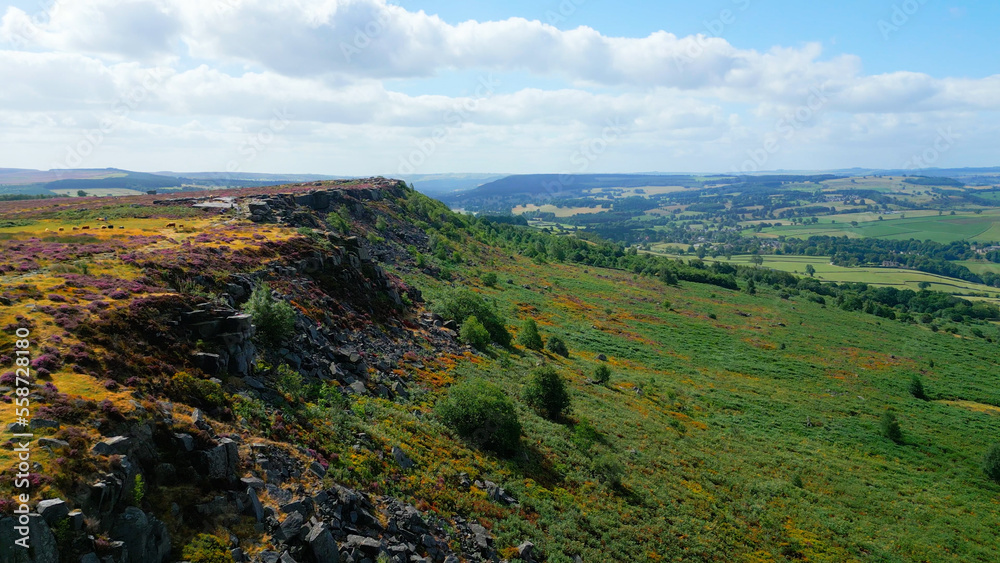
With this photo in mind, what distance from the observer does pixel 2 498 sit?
35.5 feet

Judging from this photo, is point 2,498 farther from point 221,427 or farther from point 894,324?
point 894,324

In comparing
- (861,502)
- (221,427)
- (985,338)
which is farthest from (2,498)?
(985,338)

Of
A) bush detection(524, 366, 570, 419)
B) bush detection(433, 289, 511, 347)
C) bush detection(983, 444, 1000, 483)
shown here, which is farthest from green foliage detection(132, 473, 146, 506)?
bush detection(983, 444, 1000, 483)

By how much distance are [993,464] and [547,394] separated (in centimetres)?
4279

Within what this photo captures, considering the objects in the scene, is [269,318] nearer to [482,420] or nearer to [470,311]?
[482,420]

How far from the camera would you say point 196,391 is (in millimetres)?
19188

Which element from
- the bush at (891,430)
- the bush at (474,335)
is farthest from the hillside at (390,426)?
the bush at (891,430)

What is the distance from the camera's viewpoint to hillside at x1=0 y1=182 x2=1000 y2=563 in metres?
14.6

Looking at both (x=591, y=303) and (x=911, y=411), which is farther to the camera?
(x=591, y=303)

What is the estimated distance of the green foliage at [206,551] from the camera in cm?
1292

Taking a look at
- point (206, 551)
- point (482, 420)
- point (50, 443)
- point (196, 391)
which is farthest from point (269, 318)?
point (206, 551)

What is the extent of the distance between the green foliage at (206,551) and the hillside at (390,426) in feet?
0.20

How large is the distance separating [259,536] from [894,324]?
13902cm

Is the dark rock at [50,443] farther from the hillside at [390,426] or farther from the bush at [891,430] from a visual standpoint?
the bush at [891,430]
